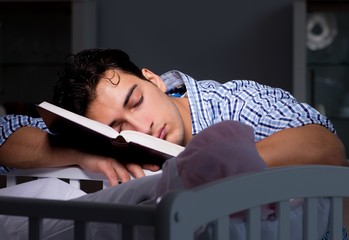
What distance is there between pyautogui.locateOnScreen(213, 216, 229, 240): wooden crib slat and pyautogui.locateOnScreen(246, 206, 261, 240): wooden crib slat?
4 cm

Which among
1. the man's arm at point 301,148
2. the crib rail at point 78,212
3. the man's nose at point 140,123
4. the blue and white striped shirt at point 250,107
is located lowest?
the crib rail at point 78,212

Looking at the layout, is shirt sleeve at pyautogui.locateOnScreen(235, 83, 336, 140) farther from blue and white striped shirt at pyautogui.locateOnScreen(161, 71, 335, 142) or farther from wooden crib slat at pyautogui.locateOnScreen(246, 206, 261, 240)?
wooden crib slat at pyautogui.locateOnScreen(246, 206, 261, 240)

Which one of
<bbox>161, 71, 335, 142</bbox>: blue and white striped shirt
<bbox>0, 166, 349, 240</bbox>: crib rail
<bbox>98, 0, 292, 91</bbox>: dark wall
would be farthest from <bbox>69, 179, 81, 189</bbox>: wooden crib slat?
<bbox>98, 0, 292, 91</bbox>: dark wall

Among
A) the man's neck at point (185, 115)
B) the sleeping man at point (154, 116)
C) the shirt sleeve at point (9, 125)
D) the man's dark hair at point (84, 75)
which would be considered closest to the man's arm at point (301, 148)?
the sleeping man at point (154, 116)

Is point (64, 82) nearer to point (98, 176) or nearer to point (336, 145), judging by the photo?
point (98, 176)

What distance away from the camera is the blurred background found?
12.1ft

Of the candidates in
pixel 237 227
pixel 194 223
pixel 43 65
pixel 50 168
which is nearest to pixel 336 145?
pixel 237 227

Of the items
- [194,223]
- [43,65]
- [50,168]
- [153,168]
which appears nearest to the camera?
[194,223]

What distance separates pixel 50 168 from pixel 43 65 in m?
2.48

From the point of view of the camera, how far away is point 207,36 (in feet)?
12.4

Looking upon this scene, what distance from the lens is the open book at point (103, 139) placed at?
49.1 inches

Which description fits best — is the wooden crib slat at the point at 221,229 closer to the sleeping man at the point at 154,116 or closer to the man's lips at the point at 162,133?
the sleeping man at the point at 154,116

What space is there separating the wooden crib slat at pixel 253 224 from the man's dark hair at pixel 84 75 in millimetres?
609

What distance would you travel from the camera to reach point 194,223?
788mm
